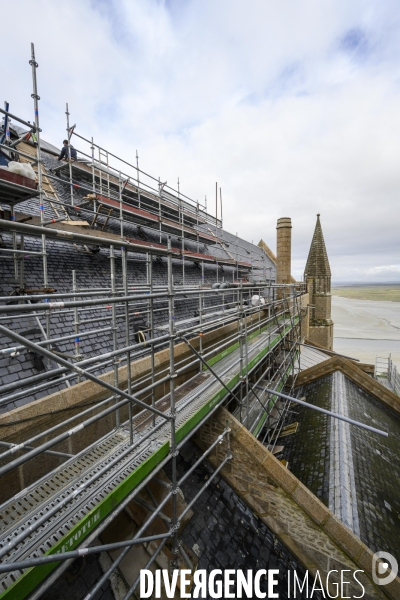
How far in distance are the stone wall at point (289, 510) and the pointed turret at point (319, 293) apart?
2152 centimetres

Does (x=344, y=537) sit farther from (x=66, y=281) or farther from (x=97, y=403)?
(x=66, y=281)

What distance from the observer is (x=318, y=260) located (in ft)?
86.6

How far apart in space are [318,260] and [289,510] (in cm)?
2528

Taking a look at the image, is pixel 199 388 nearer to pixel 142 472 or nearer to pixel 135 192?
pixel 142 472

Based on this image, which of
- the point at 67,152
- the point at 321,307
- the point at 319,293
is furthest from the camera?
the point at 319,293

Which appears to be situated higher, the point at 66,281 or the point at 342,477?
the point at 66,281

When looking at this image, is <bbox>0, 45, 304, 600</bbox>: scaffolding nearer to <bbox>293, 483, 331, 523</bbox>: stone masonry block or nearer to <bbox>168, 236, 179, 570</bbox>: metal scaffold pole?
<bbox>168, 236, 179, 570</bbox>: metal scaffold pole

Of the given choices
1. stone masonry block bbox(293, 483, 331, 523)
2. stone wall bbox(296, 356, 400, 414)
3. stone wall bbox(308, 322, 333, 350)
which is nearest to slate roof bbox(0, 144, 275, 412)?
stone masonry block bbox(293, 483, 331, 523)

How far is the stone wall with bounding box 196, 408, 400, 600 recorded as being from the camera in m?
4.17

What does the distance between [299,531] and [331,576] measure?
71 cm

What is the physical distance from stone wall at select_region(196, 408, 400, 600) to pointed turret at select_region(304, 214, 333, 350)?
21518mm

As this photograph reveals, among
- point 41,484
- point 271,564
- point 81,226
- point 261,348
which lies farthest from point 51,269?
point 271,564

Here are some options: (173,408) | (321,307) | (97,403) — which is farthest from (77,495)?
(321,307)

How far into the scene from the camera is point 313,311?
2550 cm
